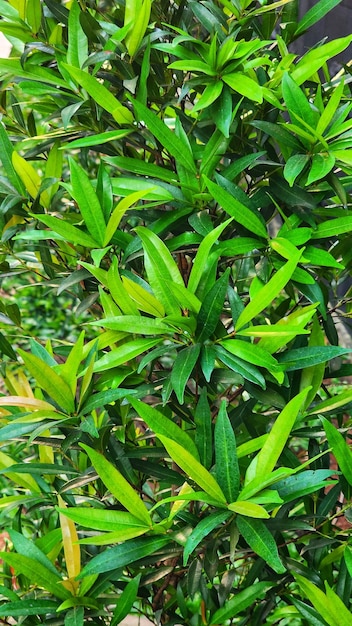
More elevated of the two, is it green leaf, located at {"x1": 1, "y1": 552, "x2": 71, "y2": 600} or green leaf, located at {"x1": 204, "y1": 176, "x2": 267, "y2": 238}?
green leaf, located at {"x1": 204, "y1": 176, "x2": 267, "y2": 238}

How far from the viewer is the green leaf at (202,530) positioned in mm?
695

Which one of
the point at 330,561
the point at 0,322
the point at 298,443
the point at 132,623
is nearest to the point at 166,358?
the point at 298,443

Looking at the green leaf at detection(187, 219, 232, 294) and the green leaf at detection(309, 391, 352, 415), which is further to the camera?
the green leaf at detection(309, 391, 352, 415)

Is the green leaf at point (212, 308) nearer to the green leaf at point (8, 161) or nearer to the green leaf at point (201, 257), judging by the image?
the green leaf at point (201, 257)

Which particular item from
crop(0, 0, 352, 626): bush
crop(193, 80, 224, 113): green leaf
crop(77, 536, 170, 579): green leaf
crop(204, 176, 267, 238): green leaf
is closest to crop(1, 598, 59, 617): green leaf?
crop(0, 0, 352, 626): bush

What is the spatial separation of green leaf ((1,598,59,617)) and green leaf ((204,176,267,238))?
23.0 inches

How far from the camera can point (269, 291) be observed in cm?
76

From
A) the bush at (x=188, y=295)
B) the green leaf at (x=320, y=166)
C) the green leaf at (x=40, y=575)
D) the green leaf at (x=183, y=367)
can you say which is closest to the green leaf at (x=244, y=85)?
the bush at (x=188, y=295)

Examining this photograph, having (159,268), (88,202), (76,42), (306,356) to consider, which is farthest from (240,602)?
(76,42)

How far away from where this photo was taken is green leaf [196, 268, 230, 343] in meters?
0.76

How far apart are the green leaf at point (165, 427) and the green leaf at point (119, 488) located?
8cm

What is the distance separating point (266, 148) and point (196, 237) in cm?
18

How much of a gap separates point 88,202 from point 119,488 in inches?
14.7

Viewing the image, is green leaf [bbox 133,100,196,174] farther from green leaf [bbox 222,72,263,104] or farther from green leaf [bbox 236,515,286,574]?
green leaf [bbox 236,515,286,574]
